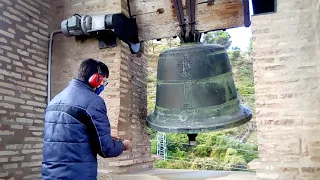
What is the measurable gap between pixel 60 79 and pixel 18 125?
2.28ft

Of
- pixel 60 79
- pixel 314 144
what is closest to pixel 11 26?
pixel 60 79

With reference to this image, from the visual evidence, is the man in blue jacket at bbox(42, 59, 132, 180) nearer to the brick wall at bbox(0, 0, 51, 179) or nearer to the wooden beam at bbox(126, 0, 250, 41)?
the brick wall at bbox(0, 0, 51, 179)

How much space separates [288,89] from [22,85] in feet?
8.29

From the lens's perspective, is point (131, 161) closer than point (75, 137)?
No

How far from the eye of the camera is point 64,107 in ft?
6.40

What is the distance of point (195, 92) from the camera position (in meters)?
2.39

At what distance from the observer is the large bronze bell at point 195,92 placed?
2.28m

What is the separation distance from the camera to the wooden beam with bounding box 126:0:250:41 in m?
3.17

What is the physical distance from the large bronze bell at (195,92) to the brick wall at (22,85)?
A: 1.42 m

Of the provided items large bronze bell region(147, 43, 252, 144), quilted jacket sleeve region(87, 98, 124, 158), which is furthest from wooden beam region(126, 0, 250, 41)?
quilted jacket sleeve region(87, 98, 124, 158)

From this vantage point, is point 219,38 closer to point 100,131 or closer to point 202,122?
point 202,122

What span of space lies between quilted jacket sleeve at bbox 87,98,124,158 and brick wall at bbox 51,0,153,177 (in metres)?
1.25

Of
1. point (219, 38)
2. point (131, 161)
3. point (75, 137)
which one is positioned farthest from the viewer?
point (219, 38)

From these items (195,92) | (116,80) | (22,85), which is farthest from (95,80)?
(22,85)
